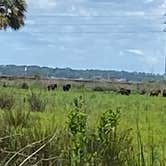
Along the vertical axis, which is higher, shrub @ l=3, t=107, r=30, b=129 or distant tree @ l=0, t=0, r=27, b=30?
distant tree @ l=0, t=0, r=27, b=30

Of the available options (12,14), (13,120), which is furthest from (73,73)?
(13,120)

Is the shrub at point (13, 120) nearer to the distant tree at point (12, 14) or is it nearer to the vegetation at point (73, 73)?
the distant tree at point (12, 14)

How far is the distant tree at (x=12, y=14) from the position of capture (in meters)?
29.2

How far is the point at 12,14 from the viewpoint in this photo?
101ft

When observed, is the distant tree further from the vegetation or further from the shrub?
the vegetation

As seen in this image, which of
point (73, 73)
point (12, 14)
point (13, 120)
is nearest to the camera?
point (13, 120)

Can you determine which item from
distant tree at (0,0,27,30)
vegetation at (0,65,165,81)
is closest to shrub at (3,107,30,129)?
distant tree at (0,0,27,30)

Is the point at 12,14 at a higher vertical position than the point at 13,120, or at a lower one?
higher

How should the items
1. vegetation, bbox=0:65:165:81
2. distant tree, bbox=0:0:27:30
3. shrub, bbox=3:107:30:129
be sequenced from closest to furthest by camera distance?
shrub, bbox=3:107:30:129 < distant tree, bbox=0:0:27:30 < vegetation, bbox=0:65:165:81

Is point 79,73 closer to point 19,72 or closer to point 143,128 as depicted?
point 19,72

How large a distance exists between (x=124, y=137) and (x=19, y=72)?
88.4 m

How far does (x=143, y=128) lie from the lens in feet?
62.4

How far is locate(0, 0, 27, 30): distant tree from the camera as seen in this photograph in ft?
95.9

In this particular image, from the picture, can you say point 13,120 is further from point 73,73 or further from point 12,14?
point 73,73
